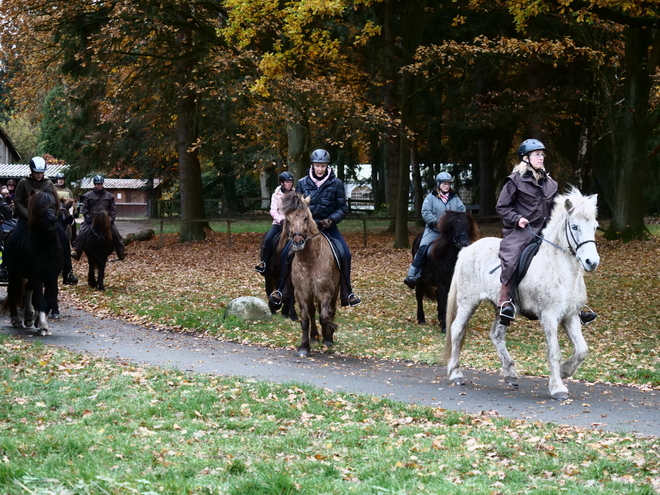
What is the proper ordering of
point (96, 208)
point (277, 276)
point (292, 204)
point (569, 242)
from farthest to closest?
point (96, 208), point (277, 276), point (292, 204), point (569, 242)

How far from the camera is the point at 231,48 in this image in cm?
2831

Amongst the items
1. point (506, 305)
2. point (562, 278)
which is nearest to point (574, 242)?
point (562, 278)

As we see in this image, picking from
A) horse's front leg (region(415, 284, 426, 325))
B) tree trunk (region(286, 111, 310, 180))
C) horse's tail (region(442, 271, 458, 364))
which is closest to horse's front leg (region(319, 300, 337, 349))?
horse's tail (region(442, 271, 458, 364))

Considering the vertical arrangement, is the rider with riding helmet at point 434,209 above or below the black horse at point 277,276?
above

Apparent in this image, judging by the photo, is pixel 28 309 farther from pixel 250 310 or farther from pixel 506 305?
pixel 506 305

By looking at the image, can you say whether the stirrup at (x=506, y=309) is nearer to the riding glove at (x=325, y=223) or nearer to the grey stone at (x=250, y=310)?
the riding glove at (x=325, y=223)

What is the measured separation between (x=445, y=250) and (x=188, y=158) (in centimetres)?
2232

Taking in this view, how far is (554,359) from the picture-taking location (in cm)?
909

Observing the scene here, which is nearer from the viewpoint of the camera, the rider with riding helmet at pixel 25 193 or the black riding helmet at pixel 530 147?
the black riding helmet at pixel 530 147

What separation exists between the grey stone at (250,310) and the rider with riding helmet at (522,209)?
6.45m

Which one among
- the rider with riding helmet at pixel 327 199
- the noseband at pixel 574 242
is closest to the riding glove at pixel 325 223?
the rider with riding helmet at pixel 327 199

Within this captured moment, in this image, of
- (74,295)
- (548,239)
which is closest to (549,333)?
(548,239)

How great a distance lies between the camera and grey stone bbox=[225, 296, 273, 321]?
15211 millimetres

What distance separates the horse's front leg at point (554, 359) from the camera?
9016 millimetres
